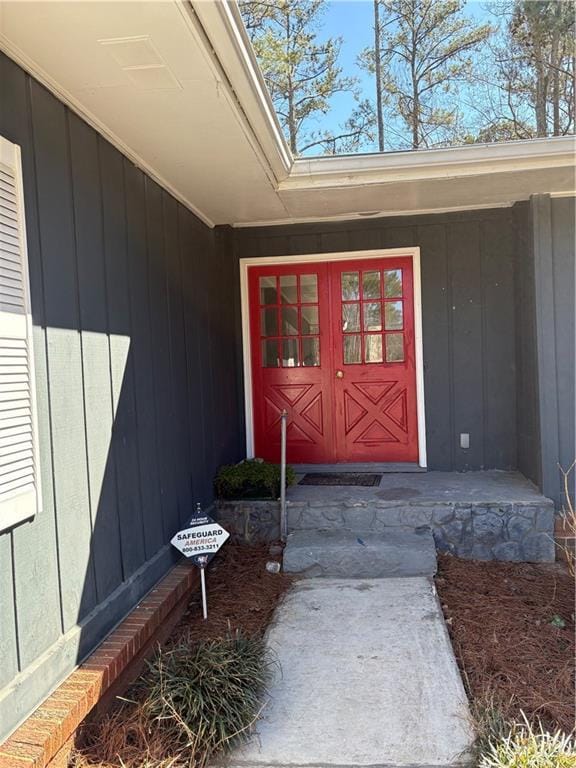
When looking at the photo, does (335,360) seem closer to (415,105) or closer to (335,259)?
(335,259)

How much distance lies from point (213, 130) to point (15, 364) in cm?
159

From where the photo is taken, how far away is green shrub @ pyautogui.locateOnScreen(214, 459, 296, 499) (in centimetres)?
430

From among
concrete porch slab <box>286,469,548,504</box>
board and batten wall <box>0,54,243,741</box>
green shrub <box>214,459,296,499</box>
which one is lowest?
concrete porch slab <box>286,469,548,504</box>

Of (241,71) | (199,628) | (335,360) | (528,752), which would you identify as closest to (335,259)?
(335,360)

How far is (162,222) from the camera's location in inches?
142

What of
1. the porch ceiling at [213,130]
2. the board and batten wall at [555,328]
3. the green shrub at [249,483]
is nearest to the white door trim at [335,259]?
the porch ceiling at [213,130]

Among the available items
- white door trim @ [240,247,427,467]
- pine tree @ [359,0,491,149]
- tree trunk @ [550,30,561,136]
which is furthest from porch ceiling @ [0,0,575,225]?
pine tree @ [359,0,491,149]

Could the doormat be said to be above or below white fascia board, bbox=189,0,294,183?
below

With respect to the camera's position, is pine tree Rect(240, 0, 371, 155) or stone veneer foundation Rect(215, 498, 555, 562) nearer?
stone veneer foundation Rect(215, 498, 555, 562)

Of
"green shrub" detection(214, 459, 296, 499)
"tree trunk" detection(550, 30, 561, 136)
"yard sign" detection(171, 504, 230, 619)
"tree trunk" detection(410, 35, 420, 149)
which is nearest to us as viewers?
"yard sign" detection(171, 504, 230, 619)

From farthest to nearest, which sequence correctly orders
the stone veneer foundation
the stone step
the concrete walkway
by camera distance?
the stone veneer foundation
the stone step
the concrete walkway

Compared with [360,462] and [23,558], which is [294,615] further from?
[360,462]

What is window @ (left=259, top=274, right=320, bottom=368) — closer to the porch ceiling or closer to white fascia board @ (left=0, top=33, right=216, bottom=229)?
the porch ceiling

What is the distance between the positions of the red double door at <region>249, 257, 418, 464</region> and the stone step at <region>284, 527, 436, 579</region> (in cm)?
137
